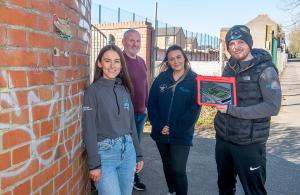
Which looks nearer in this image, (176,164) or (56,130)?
(56,130)

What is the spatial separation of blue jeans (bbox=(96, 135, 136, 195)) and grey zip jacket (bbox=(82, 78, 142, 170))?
0.07 meters

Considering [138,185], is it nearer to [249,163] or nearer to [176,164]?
[176,164]

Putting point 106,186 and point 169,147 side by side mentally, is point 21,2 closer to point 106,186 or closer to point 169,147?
point 106,186

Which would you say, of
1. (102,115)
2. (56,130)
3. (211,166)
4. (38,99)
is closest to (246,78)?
(102,115)

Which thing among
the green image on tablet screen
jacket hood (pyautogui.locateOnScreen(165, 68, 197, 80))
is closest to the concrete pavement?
jacket hood (pyautogui.locateOnScreen(165, 68, 197, 80))

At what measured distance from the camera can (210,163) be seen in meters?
5.82

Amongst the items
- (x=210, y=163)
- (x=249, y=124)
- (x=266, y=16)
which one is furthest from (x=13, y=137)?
(x=266, y=16)

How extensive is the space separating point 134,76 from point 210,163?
96.7 inches

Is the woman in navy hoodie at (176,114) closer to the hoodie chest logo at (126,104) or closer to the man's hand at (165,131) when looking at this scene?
the man's hand at (165,131)

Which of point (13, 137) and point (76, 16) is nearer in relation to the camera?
point (13, 137)

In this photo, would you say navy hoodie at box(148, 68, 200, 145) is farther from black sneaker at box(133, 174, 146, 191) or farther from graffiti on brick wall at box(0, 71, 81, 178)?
graffiti on brick wall at box(0, 71, 81, 178)

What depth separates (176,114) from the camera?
367 centimetres

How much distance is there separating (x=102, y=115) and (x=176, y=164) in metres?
1.29

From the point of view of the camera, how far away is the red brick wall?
1.63 metres
